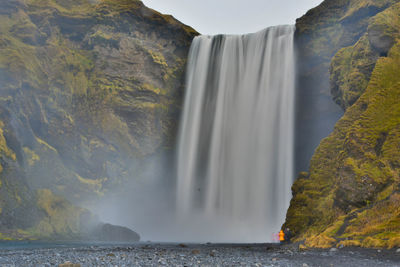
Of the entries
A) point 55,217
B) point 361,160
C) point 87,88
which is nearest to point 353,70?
point 361,160

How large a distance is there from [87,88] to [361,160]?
33.1 m

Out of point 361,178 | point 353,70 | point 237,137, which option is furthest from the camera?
point 237,137

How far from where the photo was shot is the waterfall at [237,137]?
3366 cm

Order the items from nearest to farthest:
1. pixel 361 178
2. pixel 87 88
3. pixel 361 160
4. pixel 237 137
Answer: pixel 361 178 < pixel 361 160 < pixel 237 137 < pixel 87 88

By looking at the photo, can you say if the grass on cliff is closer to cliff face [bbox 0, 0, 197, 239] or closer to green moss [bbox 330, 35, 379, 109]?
green moss [bbox 330, 35, 379, 109]

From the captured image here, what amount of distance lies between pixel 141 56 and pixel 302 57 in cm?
1928

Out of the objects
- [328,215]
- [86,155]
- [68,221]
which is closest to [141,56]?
[86,155]

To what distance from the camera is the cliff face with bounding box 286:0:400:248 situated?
1386 cm

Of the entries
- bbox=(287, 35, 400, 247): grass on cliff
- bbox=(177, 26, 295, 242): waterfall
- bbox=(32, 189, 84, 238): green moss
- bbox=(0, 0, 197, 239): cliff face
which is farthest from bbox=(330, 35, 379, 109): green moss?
bbox=(32, 189, 84, 238): green moss

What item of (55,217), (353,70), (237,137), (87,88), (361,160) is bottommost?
(55,217)

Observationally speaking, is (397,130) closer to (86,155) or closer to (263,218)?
(263,218)

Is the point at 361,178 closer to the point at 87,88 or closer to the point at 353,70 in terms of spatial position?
the point at 353,70

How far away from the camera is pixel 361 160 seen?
639 inches

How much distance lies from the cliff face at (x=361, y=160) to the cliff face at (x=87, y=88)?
23.7 metres
